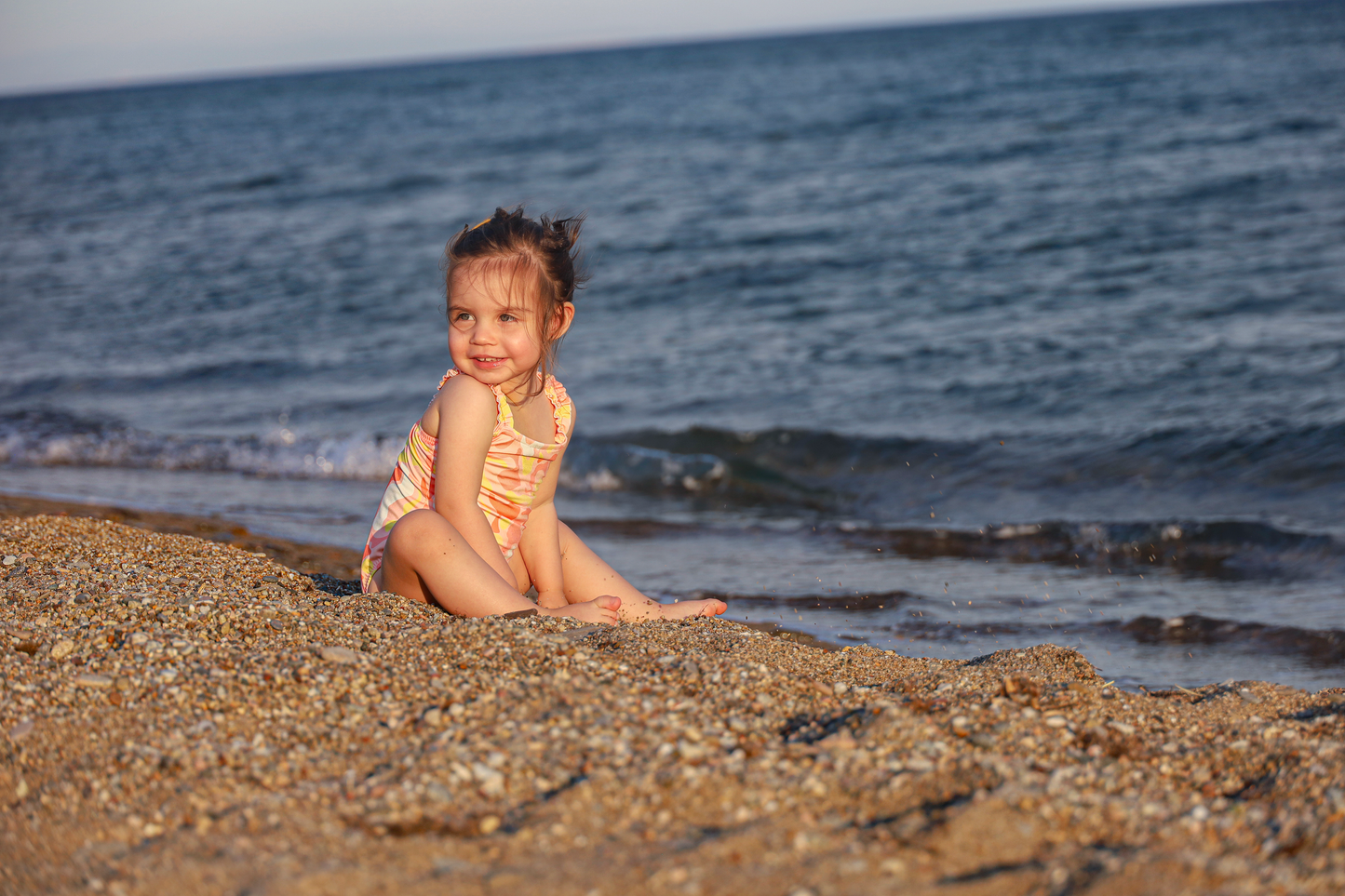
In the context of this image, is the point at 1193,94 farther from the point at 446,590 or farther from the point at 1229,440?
the point at 446,590

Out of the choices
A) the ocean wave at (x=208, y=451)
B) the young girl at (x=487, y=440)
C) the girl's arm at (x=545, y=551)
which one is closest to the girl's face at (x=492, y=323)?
the young girl at (x=487, y=440)

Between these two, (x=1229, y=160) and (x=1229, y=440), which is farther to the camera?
(x=1229, y=160)

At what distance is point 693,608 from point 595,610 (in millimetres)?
484

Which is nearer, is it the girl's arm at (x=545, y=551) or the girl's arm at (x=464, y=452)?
the girl's arm at (x=464, y=452)

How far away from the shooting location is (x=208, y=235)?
19.3 metres

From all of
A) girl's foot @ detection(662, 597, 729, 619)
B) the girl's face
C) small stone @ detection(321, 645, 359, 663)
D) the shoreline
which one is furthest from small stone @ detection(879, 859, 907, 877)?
the shoreline

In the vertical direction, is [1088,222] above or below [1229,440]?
above

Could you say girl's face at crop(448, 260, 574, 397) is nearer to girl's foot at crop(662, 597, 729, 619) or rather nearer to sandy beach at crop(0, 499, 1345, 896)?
sandy beach at crop(0, 499, 1345, 896)

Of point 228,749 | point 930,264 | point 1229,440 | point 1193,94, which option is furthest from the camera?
point 1193,94

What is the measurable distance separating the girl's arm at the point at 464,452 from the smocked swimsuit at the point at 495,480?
0.08 m

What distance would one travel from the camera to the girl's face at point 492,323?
3518mm

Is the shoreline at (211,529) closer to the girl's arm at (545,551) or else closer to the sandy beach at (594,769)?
the girl's arm at (545,551)

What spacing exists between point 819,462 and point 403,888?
232 inches

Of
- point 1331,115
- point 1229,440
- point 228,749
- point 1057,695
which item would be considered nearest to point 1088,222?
point 1229,440
